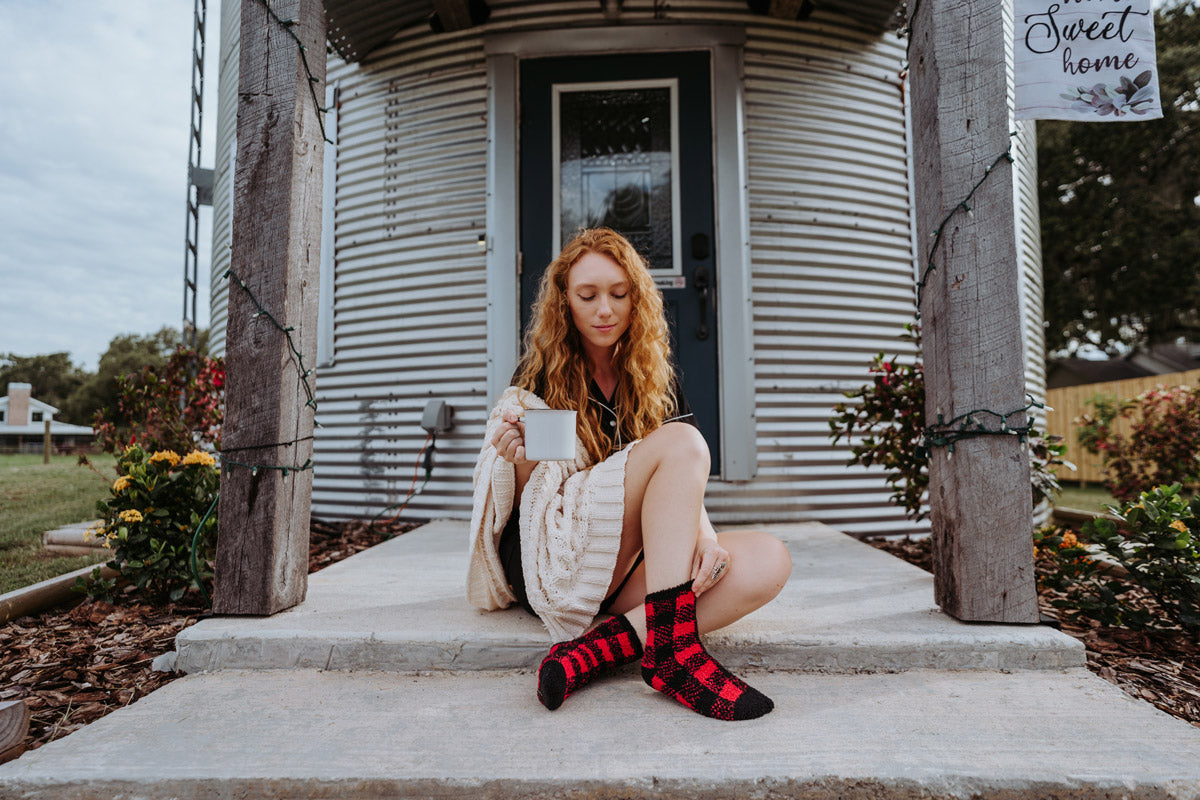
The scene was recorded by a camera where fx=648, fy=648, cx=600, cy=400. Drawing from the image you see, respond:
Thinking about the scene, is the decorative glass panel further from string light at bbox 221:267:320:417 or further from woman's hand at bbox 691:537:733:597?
woman's hand at bbox 691:537:733:597

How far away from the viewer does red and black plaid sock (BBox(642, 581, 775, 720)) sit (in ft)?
5.16

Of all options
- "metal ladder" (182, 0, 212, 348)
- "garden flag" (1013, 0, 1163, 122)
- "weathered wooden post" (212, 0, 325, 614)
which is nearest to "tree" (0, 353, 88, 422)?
"metal ladder" (182, 0, 212, 348)

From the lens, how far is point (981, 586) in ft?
6.50

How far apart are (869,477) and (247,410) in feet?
12.1

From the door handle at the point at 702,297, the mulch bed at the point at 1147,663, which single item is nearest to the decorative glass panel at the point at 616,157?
the door handle at the point at 702,297

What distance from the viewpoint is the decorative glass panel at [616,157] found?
424 centimetres

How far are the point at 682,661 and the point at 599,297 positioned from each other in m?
1.04

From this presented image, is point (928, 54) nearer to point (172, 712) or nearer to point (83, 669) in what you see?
point (172, 712)

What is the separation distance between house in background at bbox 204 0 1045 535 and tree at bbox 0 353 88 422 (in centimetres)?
235

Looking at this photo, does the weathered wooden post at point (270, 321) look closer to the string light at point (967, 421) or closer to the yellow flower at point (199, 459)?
the yellow flower at point (199, 459)

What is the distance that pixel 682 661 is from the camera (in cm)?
162

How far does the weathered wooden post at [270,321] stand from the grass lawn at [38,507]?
5.24 feet

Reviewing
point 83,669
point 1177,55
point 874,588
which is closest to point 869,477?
point 874,588

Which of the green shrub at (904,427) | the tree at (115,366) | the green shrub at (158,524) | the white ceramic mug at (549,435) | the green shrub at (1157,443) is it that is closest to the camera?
the white ceramic mug at (549,435)
